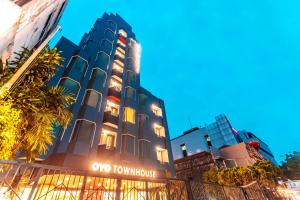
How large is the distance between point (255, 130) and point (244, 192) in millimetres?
214113

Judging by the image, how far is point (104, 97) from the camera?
61.8 feet

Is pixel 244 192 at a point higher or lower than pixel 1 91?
lower

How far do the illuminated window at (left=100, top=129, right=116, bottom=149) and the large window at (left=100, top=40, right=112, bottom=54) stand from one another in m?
12.4

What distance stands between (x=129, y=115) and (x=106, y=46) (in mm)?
11483

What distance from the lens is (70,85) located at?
1650 centimetres

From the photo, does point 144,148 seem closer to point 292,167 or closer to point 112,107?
point 112,107

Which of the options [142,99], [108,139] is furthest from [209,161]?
[108,139]

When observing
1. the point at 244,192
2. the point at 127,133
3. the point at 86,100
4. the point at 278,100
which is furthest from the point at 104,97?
the point at 278,100

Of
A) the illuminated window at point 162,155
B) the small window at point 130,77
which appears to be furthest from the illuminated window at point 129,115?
the illuminated window at point 162,155

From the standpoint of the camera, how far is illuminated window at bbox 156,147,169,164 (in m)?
21.0

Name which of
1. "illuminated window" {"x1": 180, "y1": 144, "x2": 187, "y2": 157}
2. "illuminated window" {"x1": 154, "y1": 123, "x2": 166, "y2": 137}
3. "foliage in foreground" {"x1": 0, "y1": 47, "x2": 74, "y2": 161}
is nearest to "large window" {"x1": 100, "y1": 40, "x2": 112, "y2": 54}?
"illuminated window" {"x1": 154, "y1": 123, "x2": 166, "y2": 137}

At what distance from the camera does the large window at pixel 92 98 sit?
16.8 meters

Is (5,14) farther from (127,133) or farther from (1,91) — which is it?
(127,133)

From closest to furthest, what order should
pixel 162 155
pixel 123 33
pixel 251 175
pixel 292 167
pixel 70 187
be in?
pixel 70 187, pixel 251 175, pixel 162 155, pixel 123 33, pixel 292 167
